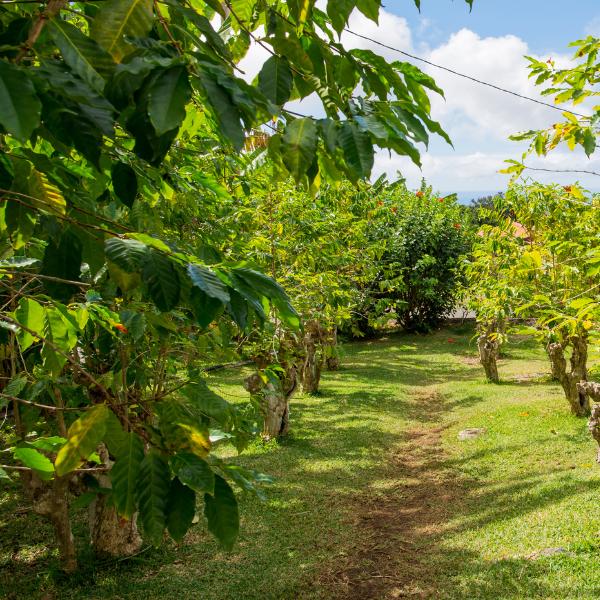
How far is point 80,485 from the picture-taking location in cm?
650

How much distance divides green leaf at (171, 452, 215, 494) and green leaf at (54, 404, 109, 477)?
7.7 inches

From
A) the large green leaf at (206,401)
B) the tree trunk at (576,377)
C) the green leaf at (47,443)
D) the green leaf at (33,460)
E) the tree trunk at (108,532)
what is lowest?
the tree trunk at (108,532)

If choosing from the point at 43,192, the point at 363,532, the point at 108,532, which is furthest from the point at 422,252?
the point at 43,192

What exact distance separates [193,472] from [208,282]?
17.9 inches

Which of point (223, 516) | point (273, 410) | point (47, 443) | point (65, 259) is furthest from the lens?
point (273, 410)

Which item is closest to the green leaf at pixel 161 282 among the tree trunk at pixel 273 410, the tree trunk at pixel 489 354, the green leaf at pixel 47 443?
the green leaf at pixel 47 443

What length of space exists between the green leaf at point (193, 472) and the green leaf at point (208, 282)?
0.42 m

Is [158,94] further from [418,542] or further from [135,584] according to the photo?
[418,542]

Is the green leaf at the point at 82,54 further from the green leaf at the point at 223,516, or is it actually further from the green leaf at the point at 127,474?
the green leaf at the point at 223,516

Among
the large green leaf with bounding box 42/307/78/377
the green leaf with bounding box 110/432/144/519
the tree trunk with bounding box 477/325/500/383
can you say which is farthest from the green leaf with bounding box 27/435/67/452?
the tree trunk with bounding box 477/325/500/383

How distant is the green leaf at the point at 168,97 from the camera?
1.13m

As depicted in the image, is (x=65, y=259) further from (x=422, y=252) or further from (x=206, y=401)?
(x=422, y=252)

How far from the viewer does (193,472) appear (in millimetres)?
1393

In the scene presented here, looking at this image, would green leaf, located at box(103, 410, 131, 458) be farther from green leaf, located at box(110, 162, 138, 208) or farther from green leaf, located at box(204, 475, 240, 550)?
green leaf, located at box(110, 162, 138, 208)
